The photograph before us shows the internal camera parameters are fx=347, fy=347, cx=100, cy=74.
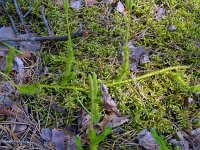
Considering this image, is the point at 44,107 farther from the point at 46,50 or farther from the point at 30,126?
the point at 46,50

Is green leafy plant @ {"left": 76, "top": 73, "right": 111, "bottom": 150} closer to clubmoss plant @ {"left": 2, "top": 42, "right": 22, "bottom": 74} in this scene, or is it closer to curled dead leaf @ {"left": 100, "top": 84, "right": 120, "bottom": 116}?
curled dead leaf @ {"left": 100, "top": 84, "right": 120, "bottom": 116}

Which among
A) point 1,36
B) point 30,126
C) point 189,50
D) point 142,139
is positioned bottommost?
point 142,139

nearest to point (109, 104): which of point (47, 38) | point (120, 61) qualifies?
point (120, 61)

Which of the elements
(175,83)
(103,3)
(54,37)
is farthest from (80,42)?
(175,83)

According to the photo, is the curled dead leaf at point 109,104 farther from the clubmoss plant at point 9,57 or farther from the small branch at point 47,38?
the clubmoss plant at point 9,57

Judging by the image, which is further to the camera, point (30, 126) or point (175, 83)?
point (175, 83)

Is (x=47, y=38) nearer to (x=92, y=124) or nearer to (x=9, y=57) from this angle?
(x=9, y=57)

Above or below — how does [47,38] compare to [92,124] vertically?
→ above

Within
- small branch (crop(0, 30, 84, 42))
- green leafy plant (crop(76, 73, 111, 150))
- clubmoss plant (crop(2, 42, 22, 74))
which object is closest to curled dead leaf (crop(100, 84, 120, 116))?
green leafy plant (crop(76, 73, 111, 150))
